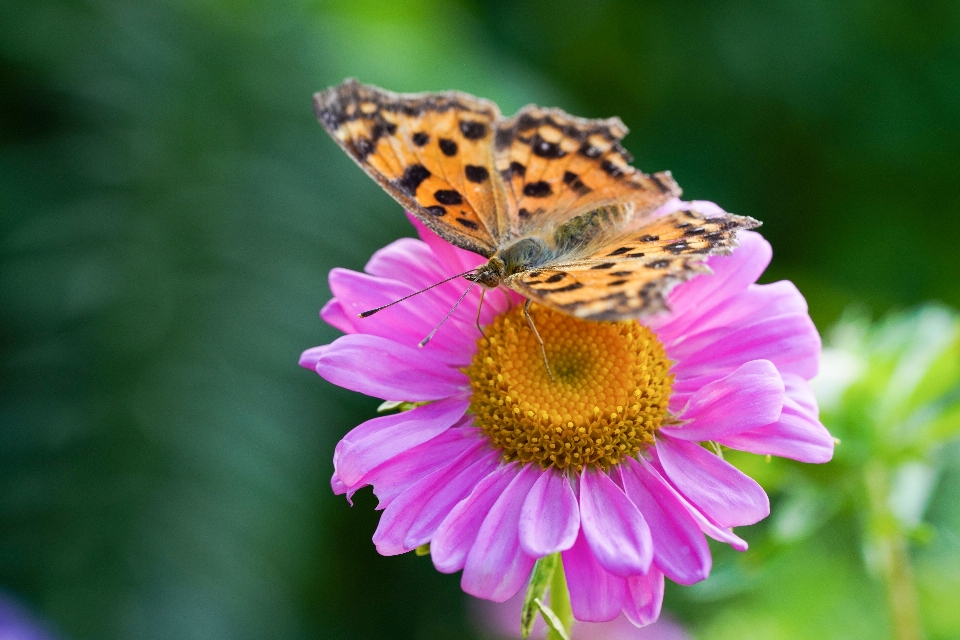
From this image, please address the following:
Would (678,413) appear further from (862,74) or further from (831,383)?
(862,74)

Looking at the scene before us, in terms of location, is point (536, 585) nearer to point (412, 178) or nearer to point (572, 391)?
point (572, 391)

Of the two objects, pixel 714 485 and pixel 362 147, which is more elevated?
pixel 362 147

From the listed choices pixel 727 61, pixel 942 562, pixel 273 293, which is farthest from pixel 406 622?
pixel 727 61

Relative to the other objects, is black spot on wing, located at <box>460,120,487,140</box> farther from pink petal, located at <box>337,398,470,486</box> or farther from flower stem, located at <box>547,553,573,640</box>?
flower stem, located at <box>547,553,573,640</box>

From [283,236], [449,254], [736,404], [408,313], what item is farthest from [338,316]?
[283,236]

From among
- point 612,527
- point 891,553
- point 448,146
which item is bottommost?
point 891,553

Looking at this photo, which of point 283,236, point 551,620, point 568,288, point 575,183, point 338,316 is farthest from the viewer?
point 283,236
